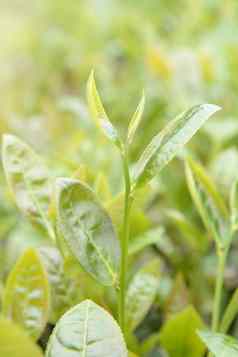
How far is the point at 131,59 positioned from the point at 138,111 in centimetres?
128

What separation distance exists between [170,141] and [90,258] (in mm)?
119

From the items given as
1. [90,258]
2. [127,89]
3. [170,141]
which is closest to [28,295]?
[90,258]

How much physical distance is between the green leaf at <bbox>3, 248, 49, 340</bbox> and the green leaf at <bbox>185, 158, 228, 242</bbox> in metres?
0.17

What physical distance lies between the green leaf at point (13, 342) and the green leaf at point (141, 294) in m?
0.19

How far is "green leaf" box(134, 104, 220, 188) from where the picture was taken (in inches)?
22.1

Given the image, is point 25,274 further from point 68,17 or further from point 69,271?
point 68,17

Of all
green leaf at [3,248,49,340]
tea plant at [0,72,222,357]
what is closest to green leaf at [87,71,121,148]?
tea plant at [0,72,222,357]

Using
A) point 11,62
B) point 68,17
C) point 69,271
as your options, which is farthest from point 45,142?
point 68,17

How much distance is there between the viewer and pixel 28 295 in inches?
25.0

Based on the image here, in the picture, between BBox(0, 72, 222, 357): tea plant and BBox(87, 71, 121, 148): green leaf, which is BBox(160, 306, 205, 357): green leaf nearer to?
BBox(0, 72, 222, 357): tea plant

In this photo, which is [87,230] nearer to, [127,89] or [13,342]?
Result: [13,342]

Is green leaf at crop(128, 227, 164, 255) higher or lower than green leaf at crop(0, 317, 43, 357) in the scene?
lower

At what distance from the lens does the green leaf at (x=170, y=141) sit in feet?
1.84

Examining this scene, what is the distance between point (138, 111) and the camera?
0.58 metres
